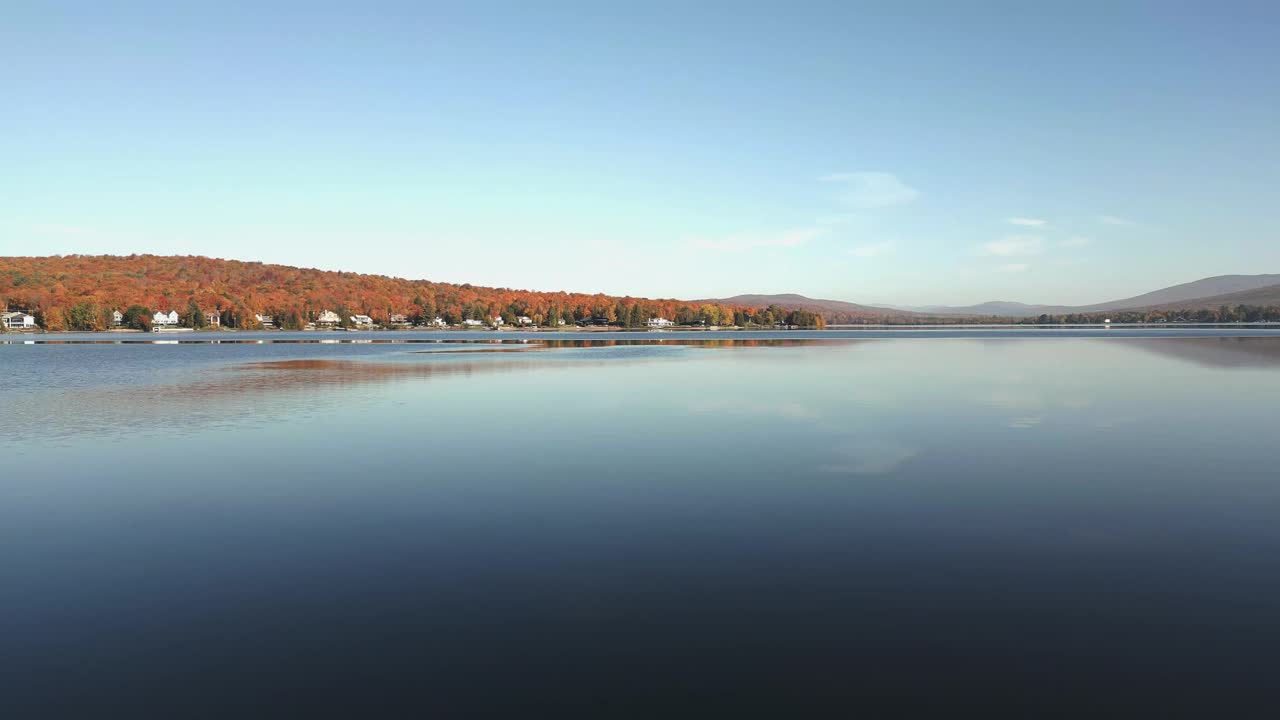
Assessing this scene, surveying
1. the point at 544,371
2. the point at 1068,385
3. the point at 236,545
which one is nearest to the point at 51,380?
the point at 544,371

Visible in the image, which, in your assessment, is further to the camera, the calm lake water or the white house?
the white house

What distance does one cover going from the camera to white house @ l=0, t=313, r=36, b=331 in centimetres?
17788

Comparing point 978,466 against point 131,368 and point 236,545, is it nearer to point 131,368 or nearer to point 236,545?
point 236,545

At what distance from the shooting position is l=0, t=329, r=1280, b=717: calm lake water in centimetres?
660

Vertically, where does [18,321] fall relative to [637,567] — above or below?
above

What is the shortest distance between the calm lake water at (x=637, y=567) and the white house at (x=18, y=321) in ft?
665

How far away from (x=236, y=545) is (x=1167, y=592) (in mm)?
11714

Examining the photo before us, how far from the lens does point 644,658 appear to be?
7.00 m

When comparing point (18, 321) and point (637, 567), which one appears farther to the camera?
point (18, 321)

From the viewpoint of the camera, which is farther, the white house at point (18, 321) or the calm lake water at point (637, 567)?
the white house at point (18, 321)

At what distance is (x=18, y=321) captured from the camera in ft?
599

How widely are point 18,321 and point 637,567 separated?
8964 inches

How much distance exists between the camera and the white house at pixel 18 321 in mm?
177875

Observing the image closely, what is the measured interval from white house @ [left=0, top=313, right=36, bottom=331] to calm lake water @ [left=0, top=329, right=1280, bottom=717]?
665 ft
